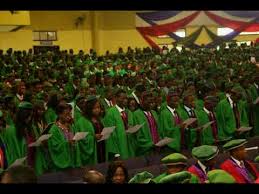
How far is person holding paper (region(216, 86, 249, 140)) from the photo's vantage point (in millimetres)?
7824

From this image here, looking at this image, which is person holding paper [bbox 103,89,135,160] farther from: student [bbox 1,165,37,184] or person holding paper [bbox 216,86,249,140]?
student [bbox 1,165,37,184]

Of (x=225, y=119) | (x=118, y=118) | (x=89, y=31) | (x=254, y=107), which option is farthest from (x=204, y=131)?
(x=89, y=31)

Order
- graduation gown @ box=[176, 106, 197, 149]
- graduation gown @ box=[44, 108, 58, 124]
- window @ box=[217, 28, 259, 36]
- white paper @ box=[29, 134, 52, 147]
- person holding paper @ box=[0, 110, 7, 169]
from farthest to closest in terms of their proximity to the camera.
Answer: window @ box=[217, 28, 259, 36]
graduation gown @ box=[176, 106, 197, 149]
graduation gown @ box=[44, 108, 58, 124]
white paper @ box=[29, 134, 52, 147]
person holding paper @ box=[0, 110, 7, 169]

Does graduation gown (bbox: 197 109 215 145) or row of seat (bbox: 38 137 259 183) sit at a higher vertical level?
graduation gown (bbox: 197 109 215 145)

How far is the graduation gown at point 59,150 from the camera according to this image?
5.87 m

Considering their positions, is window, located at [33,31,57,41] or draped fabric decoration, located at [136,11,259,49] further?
window, located at [33,31,57,41]

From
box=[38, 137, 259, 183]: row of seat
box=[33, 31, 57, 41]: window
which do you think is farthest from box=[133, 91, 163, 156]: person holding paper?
box=[33, 31, 57, 41]: window

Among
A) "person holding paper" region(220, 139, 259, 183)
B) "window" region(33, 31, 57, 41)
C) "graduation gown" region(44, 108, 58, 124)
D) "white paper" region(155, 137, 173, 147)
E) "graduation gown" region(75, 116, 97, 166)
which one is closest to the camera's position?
"person holding paper" region(220, 139, 259, 183)

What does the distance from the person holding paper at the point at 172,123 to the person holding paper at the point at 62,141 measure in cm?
152

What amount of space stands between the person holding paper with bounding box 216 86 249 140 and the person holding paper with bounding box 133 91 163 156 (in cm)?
108

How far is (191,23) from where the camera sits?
1631 centimetres

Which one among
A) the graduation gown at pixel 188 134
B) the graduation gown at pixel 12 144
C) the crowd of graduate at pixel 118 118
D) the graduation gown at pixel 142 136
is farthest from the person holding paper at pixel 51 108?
the graduation gown at pixel 188 134

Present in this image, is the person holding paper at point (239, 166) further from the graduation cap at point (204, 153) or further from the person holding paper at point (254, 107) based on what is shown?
the person holding paper at point (254, 107)
